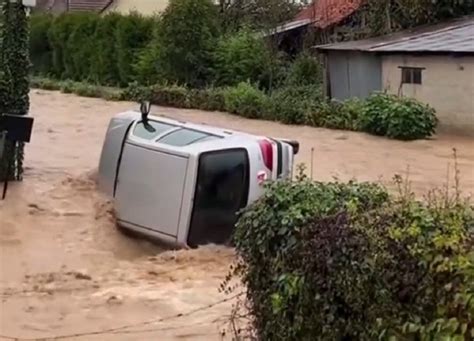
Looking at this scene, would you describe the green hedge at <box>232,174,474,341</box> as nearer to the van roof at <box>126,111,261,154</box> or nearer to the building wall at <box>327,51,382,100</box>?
the van roof at <box>126,111,261,154</box>

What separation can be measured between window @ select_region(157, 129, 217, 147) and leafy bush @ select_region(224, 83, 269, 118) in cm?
1573

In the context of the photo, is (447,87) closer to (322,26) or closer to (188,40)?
(322,26)

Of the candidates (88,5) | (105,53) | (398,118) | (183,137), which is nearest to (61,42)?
(105,53)

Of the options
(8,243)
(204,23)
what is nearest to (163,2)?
(204,23)

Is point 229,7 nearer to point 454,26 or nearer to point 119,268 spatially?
point 454,26

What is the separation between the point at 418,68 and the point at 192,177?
48.0 feet

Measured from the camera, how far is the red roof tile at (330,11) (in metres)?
34.0

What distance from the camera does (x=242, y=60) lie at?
3328 cm

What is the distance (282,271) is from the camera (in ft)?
17.5

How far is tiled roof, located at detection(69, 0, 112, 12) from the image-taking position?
165ft

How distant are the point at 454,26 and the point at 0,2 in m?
14.5

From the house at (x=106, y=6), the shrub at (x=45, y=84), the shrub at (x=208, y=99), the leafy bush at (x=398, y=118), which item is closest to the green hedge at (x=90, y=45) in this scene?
the shrub at (x=45, y=84)

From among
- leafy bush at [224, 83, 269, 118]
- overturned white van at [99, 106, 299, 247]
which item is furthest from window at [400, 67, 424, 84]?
overturned white van at [99, 106, 299, 247]

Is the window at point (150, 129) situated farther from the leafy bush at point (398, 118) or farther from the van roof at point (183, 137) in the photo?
the leafy bush at point (398, 118)
